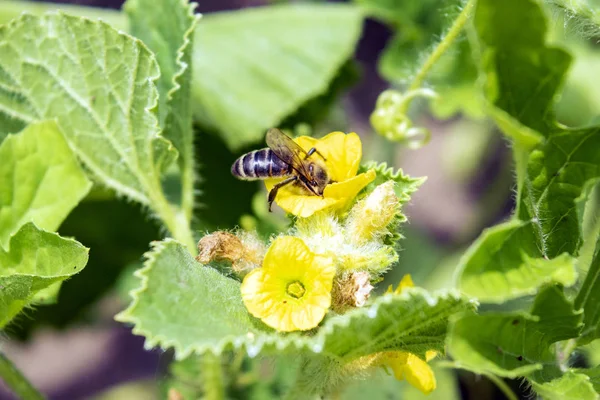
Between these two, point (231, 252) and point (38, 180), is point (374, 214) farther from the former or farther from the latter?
point (38, 180)

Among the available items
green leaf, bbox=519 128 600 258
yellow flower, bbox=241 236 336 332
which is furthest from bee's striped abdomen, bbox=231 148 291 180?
green leaf, bbox=519 128 600 258

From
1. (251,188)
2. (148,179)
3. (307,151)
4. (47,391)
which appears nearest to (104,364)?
(47,391)

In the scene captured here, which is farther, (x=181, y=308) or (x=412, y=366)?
(x=412, y=366)

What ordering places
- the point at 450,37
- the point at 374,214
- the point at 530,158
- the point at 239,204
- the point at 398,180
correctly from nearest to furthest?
1. the point at 530,158
2. the point at 374,214
3. the point at 398,180
4. the point at 450,37
5. the point at 239,204

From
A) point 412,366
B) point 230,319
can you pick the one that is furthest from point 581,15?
point 230,319

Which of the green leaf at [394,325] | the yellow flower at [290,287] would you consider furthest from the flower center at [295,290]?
the green leaf at [394,325]

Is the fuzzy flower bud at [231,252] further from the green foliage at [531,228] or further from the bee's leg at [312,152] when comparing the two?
the green foliage at [531,228]

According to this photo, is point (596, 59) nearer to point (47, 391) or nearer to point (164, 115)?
point (164, 115)
